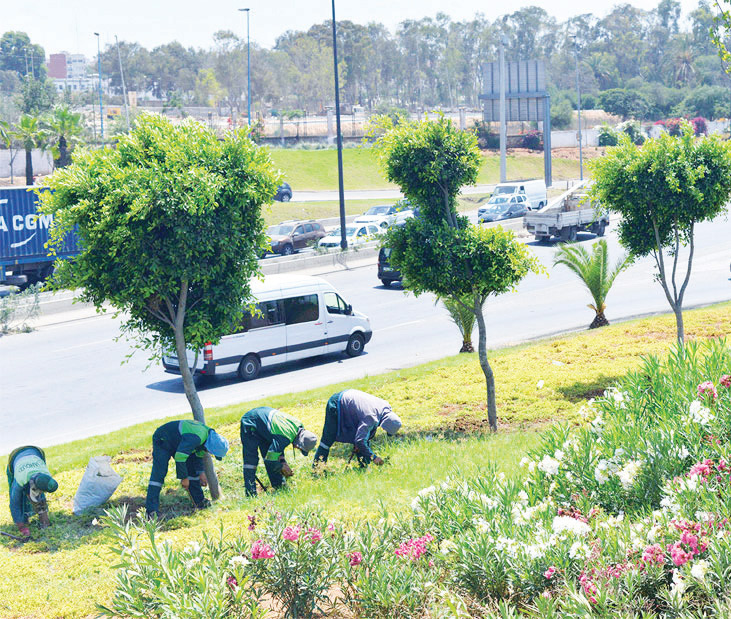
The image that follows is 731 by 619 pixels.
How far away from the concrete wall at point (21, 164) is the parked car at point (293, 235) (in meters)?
33.6

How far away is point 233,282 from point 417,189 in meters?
3.31

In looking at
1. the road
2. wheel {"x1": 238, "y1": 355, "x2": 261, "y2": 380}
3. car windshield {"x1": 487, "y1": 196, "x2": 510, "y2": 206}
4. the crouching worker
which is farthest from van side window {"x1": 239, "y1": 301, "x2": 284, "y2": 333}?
car windshield {"x1": 487, "y1": 196, "x2": 510, "y2": 206}

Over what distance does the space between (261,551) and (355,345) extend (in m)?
14.6

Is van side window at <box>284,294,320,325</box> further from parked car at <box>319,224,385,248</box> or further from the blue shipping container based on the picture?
parked car at <box>319,224,385,248</box>

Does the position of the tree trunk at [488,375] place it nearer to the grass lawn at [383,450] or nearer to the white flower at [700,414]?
the grass lawn at [383,450]

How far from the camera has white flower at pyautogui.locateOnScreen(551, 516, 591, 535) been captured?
580cm

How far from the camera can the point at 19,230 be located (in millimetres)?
28531

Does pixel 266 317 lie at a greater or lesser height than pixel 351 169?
lesser

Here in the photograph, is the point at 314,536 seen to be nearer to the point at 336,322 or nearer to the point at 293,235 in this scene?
the point at 336,322

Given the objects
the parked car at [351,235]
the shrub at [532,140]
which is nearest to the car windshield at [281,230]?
the parked car at [351,235]

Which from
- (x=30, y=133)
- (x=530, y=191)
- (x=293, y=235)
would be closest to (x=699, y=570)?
(x=293, y=235)

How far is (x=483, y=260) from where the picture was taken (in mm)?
12172

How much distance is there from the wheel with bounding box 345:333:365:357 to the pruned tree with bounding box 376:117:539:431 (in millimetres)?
8016

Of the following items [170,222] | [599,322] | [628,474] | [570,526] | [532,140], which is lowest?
[599,322]
